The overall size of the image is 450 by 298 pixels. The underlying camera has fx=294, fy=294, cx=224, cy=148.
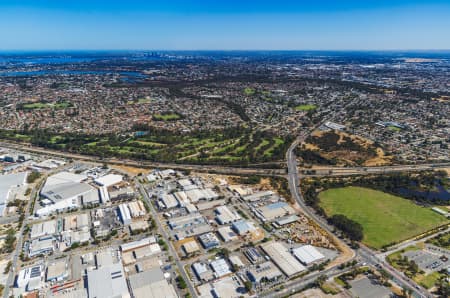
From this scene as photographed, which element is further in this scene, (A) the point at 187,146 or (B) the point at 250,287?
(A) the point at 187,146

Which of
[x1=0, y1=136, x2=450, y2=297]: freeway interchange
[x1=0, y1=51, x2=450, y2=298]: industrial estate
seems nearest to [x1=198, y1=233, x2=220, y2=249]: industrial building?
[x1=0, y1=51, x2=450, y2=298]: industrial estate

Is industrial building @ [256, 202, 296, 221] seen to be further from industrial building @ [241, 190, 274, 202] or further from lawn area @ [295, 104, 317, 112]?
lawn area @ [295, 104, 317, 112]

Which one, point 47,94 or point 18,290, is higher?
point 47,94

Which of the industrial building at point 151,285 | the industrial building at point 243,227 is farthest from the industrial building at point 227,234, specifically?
the industrial building at point 151,285

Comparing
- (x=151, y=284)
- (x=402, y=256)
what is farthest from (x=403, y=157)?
(x=151, y=284)

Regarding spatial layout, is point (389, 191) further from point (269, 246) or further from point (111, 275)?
point (111, 275)

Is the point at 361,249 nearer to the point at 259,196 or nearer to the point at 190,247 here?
the point at 259,196

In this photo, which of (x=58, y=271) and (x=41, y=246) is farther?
(x=41, y=246)

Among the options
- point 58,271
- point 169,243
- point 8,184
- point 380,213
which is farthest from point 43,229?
point 380,213
